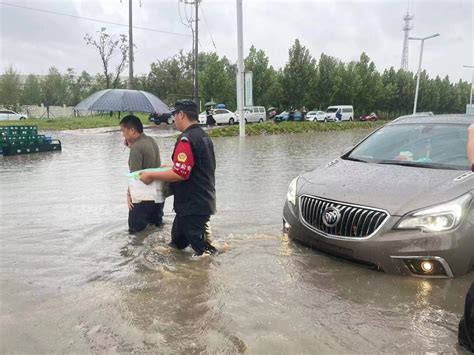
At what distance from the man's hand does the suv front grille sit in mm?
1484

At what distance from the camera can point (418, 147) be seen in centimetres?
502

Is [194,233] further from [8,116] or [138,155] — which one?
[8,116]

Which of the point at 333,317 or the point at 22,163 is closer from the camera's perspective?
the point at 333,317

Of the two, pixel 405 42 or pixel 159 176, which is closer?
pixel 159 176

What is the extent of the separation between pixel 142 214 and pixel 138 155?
0.73m

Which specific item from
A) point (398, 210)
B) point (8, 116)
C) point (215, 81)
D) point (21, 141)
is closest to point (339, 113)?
point (215, 81)

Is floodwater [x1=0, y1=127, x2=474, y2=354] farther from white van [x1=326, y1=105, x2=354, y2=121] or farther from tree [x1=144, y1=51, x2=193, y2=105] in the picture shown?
tree [x1=144, y1=51, x2=193, y2=105]

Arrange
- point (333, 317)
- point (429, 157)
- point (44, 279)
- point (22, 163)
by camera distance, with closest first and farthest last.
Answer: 1. point (333, 317)
2. point (44, 279)
3. point (429, 157)
4. point (22, 163)

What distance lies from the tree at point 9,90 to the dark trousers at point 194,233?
50756 mm

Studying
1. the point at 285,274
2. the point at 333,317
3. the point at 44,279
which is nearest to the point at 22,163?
the point at 44,279

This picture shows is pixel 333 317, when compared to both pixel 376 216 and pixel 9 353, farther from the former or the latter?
pixel 9 353

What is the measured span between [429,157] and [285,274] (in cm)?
187

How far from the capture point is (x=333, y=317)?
3533mm

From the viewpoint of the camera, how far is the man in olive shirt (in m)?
5.48
